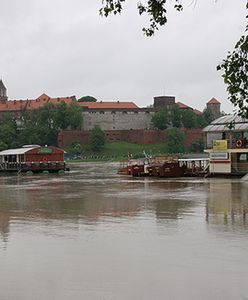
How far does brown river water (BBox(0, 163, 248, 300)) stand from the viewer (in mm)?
9734

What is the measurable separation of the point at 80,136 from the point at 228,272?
139672mm

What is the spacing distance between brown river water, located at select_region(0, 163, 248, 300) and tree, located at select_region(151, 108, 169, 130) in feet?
440

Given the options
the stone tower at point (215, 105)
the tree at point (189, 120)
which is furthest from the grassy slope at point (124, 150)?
the stone tower at point (215, 105)

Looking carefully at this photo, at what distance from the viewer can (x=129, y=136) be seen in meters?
156

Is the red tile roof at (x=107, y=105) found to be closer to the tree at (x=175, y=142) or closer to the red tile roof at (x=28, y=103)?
the red tile roof at (x=28, y=103)

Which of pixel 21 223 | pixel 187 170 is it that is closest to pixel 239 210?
pixel 21 223

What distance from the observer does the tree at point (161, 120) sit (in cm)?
15688

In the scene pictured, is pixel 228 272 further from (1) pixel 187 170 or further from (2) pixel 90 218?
(1) pixel 187 170

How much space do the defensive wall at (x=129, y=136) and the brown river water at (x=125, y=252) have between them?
123844 millimetres

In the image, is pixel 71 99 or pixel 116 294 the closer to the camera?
pixel 116 294

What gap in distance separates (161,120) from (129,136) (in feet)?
32.1

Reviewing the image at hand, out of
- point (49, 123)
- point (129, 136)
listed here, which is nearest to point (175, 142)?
point (129, 136)

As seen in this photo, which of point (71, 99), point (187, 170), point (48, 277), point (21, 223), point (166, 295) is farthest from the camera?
point (71, 99)

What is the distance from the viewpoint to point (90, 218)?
1941cm
